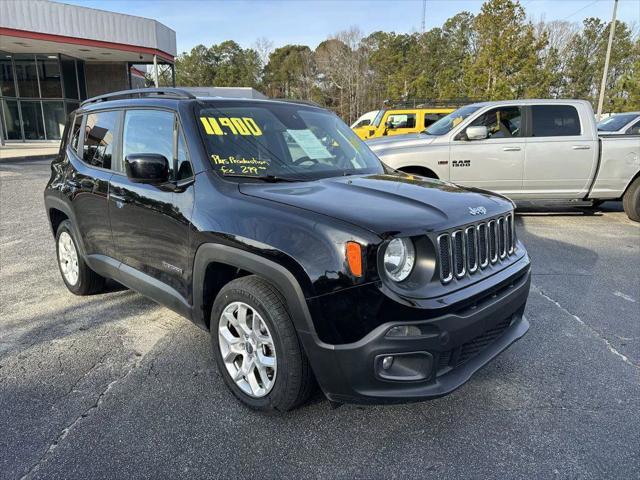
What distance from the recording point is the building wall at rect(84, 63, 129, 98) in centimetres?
3225

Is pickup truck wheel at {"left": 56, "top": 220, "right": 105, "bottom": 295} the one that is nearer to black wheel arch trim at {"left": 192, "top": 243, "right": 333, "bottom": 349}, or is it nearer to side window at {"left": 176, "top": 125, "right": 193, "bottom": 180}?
side window at {"left": 176, "top": 125, "right": 193, "bottom": 180}

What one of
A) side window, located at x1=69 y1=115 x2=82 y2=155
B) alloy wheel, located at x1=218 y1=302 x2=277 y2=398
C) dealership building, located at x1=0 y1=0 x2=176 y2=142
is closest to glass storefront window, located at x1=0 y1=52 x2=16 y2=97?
dealership building, located at x1=0 y1=0 x2=176 y2=142

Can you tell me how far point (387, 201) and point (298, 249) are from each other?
64 cm

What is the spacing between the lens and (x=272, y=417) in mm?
2793

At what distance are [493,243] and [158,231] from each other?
2194 millimetres

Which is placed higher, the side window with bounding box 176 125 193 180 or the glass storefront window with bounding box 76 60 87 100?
the glass storefront window with bounding box 76 60 87 100

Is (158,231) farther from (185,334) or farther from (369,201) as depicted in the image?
(369,201)

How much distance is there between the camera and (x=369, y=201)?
2.70 m

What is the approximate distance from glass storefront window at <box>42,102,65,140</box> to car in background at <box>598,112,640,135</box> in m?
29.0

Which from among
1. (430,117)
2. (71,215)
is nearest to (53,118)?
(430,117)

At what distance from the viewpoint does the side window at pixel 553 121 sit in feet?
26.3

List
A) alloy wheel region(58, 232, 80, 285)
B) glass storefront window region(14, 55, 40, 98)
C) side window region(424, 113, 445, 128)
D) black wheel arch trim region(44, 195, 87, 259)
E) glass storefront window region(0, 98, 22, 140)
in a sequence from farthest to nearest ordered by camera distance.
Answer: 1. glass storefront window region(14, 55, 40, 98)
2. glass storefront window region(0, 98, 22, 140)
3. side window region(424, 113, 445, 128)
4. alloy wheel region(58, 232, 80, 285)
5. black wheel arch trim region(44, 195, 87, 259)

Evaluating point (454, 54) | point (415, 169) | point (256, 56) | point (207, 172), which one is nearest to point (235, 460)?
point (207, 172)

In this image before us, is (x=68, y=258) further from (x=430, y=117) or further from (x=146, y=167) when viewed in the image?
(x=430, y=117)
